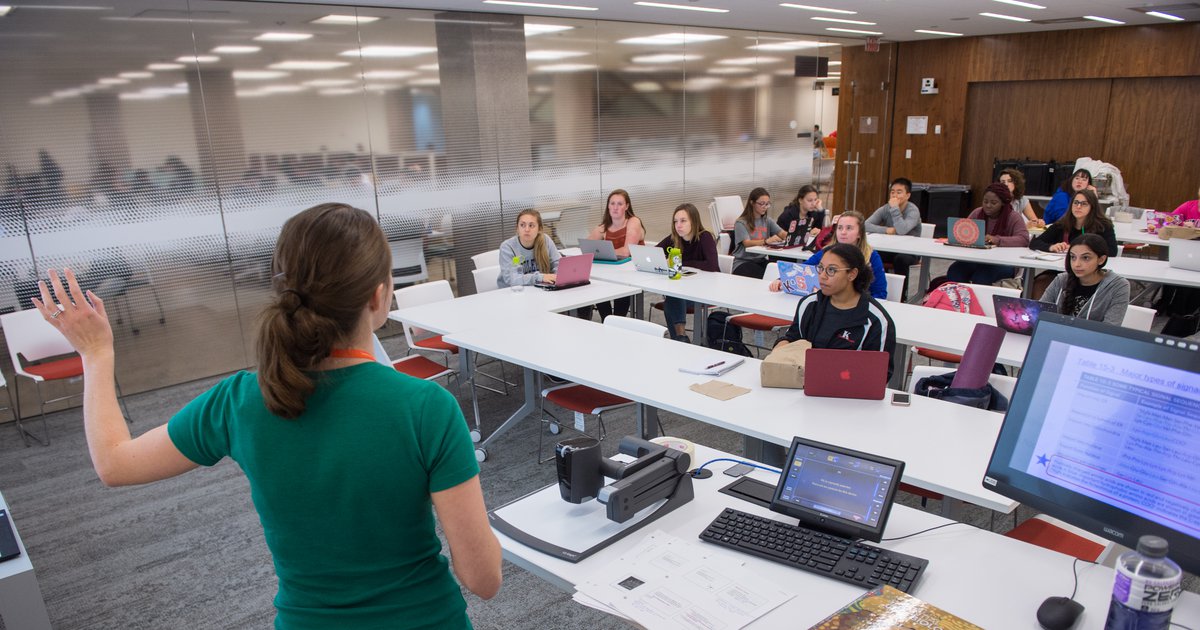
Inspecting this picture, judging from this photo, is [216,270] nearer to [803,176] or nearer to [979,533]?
[979,533]

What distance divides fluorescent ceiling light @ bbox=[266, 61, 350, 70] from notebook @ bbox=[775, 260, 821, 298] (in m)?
4.23

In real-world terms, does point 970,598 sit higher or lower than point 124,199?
lower

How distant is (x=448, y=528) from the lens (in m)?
1.30

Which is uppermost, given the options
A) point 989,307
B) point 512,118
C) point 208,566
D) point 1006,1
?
point 1006,1

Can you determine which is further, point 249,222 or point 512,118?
point 512,118

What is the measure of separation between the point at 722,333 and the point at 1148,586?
15.3 feet

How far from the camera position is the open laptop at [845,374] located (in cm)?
302

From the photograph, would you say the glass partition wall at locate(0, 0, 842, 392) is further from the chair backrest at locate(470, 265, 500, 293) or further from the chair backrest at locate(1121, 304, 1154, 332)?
the chair backrest at locate(1121, 304, 1154, 332)

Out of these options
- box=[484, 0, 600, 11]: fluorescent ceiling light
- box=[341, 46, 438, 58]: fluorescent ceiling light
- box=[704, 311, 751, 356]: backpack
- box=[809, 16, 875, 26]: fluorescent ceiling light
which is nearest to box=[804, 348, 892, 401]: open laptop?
box=[704, 311, 751, 356]: backpack

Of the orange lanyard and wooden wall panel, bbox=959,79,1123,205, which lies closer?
the orange lanyard

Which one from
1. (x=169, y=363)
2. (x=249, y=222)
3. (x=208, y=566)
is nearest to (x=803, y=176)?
(x=249, y=222)

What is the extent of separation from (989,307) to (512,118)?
16.3 ft

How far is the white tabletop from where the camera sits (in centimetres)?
250

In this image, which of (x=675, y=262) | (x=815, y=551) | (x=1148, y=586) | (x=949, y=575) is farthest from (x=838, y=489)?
(x=675, y=262)
